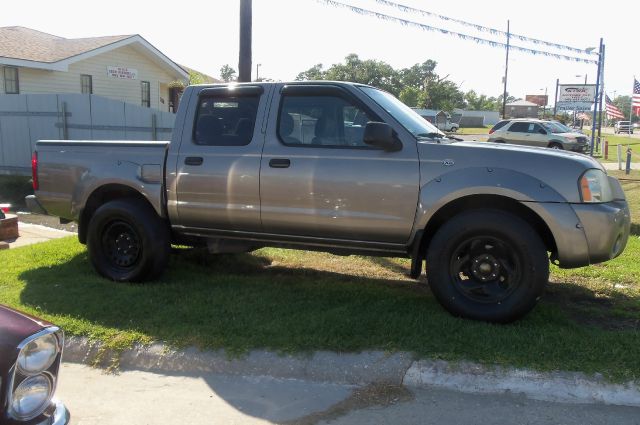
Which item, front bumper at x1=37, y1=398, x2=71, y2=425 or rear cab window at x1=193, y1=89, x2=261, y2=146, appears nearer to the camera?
front bumper at x1=37, y1=398, x2=71, y2=425

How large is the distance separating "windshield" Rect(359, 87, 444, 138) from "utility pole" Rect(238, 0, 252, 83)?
467 cm

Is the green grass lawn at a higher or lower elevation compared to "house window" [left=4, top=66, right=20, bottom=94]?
lower

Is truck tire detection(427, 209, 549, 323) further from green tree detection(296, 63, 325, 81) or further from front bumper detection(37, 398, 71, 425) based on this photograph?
green tree detection(296, 63, 325, 81)

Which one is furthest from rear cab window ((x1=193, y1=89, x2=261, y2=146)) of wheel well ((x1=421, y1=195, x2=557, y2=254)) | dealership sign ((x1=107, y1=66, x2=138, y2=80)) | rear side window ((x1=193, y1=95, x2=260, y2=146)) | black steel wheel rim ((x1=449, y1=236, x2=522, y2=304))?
dealership sign ((x1=107, y1=66, x2=138, y2=80))

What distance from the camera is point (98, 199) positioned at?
6.04m

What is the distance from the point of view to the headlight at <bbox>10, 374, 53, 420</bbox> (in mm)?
2160

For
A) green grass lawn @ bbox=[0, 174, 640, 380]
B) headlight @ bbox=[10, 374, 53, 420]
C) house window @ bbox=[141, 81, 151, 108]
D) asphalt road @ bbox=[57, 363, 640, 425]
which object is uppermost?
house window @ bbox=[141, 81, 151, 108]

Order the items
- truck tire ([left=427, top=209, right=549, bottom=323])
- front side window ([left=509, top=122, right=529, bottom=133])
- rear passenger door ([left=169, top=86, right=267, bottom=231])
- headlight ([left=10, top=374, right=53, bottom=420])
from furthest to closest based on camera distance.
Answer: front side window ([left=509, top=122, right=529, bottom=133])
rear passenger door ([left=169, top=86, right=267, bottom=231])
truck tire ([left=427, top=209, right=549, bottom=323])
headlight ([left=10, top=374, right=53, bottom=420])

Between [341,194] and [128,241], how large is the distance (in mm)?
2385

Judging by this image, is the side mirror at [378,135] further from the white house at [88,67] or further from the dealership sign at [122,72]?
the dealership sign at [122,72]

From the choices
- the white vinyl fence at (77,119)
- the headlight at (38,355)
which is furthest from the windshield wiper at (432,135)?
the white vinyl fence at (77,119)

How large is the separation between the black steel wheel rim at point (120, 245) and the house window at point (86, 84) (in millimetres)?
16520

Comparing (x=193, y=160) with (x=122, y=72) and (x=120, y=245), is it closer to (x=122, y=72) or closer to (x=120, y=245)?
(x=120, y=245)

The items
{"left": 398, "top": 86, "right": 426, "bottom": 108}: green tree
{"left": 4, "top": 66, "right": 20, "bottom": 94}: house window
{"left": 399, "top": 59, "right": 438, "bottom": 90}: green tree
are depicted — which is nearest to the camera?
{"left": 4, "top": 66, "right": 20, "bottom": 94}: house window
